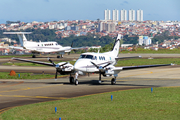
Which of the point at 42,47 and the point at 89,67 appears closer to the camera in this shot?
the point at 89,67

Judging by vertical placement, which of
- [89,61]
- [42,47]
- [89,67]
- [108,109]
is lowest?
[108,109]

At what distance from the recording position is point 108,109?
2142 cm

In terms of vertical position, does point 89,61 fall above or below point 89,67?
above

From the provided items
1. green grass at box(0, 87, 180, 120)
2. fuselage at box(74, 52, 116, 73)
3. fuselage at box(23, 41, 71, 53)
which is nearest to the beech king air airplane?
fuselage at box(23, 41, 71, 53)

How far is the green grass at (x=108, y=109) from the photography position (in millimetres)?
19125

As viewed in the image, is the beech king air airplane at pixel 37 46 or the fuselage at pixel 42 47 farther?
the fuselage at pixel 42 47

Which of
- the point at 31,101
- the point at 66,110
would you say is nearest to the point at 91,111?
the point at 66,110

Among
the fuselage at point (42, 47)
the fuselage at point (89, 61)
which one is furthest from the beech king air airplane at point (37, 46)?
the fuselage at point (89, 61)

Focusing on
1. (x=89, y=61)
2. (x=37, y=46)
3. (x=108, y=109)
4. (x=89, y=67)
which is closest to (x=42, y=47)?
(x=37, y=46)

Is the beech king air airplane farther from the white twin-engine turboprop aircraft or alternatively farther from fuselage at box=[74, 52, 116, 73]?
the white twin-engine turboprop aircraft

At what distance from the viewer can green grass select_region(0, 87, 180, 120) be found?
19125mm

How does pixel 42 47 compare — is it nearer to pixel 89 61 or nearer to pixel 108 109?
pixel 89 61

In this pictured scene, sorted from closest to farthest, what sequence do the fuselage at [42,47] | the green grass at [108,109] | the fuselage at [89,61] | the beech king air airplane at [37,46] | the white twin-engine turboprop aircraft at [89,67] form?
the green grass at [108,109], the white twin-engine turboprop aircraft at [89,67], the fuselage at [89,61], the beech king air airplane at [37,46], the fuselage at [42,47]

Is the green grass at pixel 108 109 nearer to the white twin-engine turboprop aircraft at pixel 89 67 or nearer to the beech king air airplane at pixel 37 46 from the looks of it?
the white twin-engine turboprop aircraft at pixel 89 67
